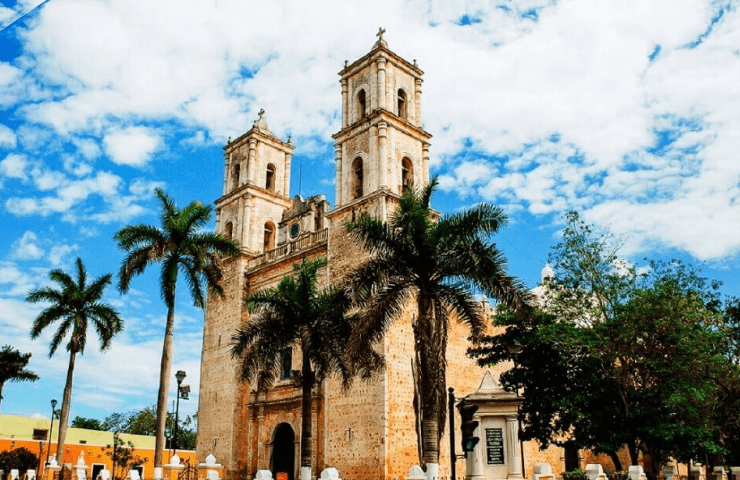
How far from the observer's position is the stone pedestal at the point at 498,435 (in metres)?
14.9

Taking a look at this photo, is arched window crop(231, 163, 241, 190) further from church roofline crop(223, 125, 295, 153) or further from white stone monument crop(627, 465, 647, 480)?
white stone monument crop(627, 465, 647, 480)

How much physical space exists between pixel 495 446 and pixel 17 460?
2471 cm

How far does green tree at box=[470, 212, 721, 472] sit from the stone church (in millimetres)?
4577

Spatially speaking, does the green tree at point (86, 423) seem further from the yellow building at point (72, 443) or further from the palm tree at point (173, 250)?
the palm tree at point (173, 250)

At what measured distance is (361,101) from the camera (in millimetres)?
28500

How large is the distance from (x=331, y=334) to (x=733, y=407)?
1336 centimetres

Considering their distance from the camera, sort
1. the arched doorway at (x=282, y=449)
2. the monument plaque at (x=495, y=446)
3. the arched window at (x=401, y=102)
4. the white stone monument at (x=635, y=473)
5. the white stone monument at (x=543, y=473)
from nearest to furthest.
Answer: the white stone monument at (x=543, y=473) → the monument plaque at (x=495, y=446) → the white stone monument at (x=635, y=473) → the arched doorway at (x=282, y=449) → the arched window at (x=401, y=102)

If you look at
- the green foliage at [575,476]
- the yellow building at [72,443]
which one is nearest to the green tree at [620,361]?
the green foliage at [575,476]

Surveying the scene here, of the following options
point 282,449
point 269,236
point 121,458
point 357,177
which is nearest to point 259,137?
point 269,236

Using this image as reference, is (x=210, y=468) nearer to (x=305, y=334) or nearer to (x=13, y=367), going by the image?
(x=305, y=334)

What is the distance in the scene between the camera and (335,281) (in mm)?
25906

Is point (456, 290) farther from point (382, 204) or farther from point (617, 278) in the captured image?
point (382, 204)

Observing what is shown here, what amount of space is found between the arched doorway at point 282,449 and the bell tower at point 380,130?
364 inches

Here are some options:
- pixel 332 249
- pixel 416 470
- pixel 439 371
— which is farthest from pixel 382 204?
pixel 416 470
